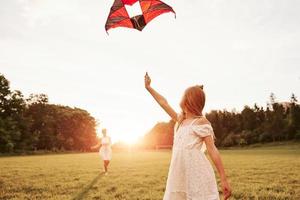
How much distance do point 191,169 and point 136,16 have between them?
3.41 meters

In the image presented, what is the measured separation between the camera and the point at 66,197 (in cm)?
945

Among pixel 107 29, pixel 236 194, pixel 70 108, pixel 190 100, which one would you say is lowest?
pixel 236 194

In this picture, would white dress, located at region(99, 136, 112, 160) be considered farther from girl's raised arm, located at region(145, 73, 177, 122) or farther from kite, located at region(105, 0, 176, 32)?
girl's raised arm, located at region(145, 73, 177, 122)

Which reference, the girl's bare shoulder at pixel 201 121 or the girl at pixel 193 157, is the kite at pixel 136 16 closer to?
the girl at pixel 193 157

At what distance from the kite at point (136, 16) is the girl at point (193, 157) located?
237 cm

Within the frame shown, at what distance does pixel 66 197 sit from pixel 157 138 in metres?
102

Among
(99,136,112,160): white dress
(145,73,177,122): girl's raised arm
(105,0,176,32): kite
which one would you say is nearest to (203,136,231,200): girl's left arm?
(145,73,177,122): girl's raised arm

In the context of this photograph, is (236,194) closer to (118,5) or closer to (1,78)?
(118,5)

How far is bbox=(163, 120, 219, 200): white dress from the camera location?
4.27m

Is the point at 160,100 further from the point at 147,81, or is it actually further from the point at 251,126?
the point at 251,126

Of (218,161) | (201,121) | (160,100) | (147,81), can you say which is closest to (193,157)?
(218,161)

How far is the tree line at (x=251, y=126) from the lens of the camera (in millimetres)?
86125

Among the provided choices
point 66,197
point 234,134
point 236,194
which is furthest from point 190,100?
point 234,134

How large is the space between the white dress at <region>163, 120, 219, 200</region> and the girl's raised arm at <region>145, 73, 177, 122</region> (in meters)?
0.42
